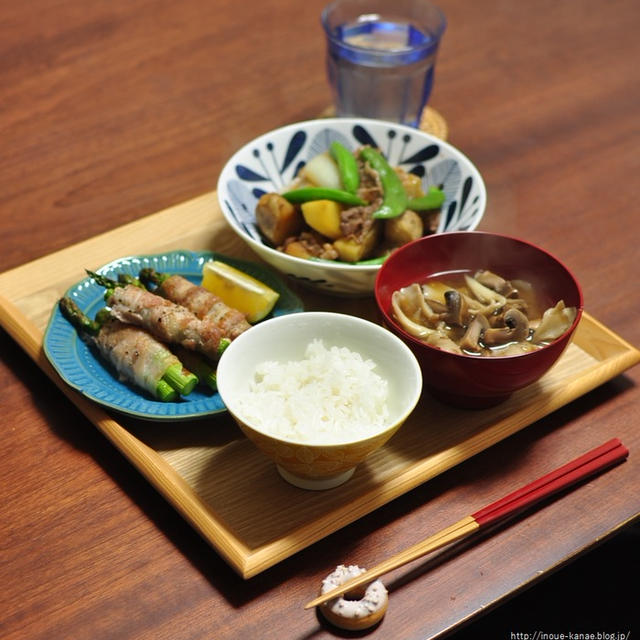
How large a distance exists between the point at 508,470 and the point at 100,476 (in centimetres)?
71

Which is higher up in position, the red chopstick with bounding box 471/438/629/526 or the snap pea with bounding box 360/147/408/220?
the snap pea with bounding box 360/147/408/220

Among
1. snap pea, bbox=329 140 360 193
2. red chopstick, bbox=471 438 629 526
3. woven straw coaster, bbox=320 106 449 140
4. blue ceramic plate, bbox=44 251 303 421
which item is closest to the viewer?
red chopstick, bbox=471 438 629 526

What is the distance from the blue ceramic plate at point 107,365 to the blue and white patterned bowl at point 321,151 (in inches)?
3.0

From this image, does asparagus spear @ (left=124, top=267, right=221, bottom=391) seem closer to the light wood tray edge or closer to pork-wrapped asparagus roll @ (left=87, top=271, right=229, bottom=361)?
pork-wrapped asparagus roll @ (left=87, top=271, right=229, bottom=361)

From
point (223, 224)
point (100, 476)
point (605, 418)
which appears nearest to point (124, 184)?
point (223, 224)

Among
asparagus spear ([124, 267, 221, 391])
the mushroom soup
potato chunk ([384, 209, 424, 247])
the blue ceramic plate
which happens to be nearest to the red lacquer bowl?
the mushroom soup

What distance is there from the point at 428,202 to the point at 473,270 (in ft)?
0.83

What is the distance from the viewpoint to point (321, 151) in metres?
2.10

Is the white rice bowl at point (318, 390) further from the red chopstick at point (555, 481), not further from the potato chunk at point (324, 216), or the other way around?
A: the potato chunk at point (324, 216)

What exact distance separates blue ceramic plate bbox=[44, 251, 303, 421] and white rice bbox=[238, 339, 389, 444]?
116 millimetres

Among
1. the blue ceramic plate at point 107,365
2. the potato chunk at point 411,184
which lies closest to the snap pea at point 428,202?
the potato chunk at point 411,184

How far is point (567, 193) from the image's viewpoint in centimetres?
222

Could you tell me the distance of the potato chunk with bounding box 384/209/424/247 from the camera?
1.82 m

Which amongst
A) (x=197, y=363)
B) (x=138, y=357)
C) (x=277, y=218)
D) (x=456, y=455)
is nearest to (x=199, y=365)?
(x=197, y=363)
